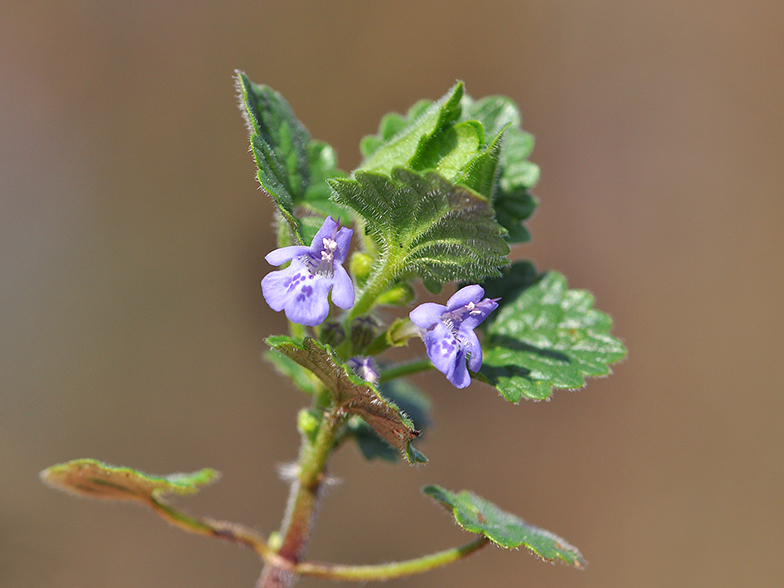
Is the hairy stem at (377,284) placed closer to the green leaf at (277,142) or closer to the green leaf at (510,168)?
the green leaf at (277,142)

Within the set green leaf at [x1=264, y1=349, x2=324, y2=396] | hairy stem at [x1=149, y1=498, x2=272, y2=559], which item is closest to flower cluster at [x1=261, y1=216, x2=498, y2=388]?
green leaf at [x1=264, y1=349, x2=324, y2=396]

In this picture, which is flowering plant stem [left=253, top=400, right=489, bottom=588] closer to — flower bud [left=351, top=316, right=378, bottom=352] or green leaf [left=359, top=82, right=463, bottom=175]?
flower bud [left=351, top=316, right=378, bottom=352]

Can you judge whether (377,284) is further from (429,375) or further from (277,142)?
(429,375)

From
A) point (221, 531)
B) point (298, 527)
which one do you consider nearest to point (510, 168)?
point (298, 527)

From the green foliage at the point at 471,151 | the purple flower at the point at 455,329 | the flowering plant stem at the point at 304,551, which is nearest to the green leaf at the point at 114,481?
the flowering plant stem at the point at 304,551

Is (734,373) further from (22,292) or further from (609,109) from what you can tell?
(22,292)
